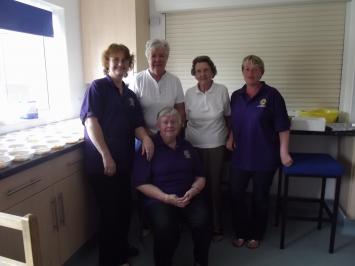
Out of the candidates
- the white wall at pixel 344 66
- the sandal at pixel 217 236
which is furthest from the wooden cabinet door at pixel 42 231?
the white wall at pixel 344 66

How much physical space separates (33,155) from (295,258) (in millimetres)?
1816

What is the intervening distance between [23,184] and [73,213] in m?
0.52

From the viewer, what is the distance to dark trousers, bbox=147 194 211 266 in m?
1.66

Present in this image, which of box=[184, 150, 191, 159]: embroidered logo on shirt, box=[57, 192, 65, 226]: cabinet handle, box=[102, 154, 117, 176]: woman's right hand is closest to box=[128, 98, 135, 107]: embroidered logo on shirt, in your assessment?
box=[102, 154, 117, 176]: woman's right hand

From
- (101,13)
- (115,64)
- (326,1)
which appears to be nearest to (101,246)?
(115,64)

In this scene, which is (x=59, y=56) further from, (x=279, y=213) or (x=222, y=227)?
(x=279, y=213)

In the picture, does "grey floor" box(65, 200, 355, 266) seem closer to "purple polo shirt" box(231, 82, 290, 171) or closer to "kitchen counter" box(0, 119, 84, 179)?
"purple polo shirt" box(231, 82, 290, 171)

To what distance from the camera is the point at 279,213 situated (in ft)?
8.36

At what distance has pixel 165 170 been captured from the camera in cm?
177

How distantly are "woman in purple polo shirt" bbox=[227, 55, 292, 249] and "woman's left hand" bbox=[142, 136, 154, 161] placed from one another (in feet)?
2.01

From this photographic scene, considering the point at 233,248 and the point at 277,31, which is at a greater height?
the point at 277,31

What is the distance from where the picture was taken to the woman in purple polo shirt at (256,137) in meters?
1.93

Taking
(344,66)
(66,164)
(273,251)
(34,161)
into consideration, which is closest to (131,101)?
(66,164)

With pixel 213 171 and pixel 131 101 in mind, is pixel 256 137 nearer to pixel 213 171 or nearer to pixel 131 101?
pixel 213 171
